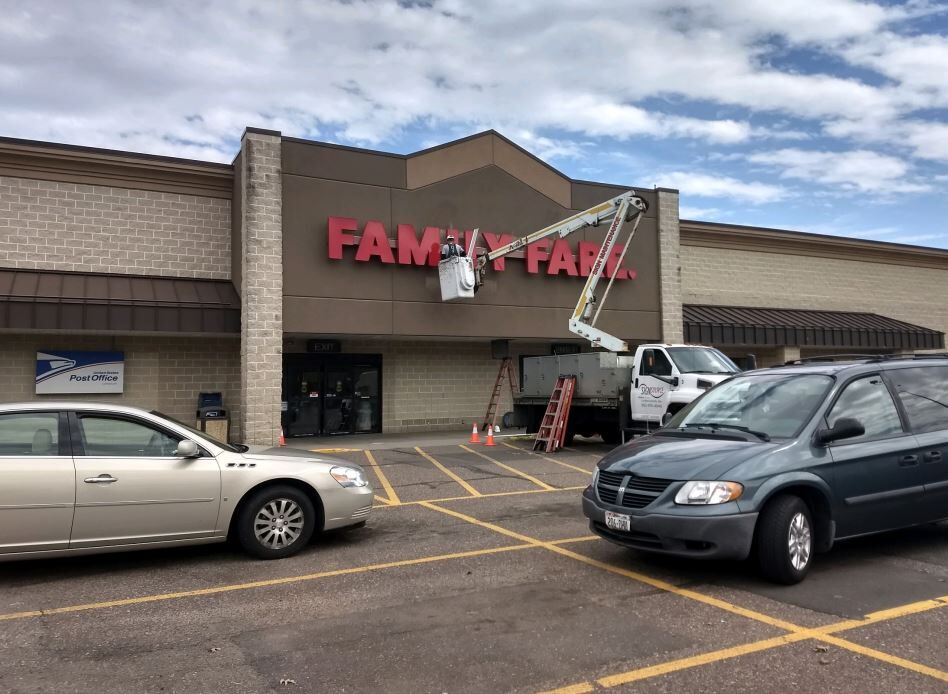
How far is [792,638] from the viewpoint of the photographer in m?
4.32

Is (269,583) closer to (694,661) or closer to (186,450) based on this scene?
(186,450)

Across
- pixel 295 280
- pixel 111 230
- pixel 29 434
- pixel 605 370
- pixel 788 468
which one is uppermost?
pixel 111 230

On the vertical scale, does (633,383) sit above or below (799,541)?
above

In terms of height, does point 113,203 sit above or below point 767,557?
above

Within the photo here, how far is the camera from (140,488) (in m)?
6.02

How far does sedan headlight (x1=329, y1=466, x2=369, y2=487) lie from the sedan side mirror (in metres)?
1.26

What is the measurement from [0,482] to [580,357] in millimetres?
12011

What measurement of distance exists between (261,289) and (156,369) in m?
3.68

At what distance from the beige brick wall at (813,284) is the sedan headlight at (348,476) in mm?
18954

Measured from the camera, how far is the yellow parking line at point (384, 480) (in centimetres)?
981

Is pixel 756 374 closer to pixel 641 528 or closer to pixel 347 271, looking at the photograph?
pixel 641 528

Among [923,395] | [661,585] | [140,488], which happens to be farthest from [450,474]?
[923,395]

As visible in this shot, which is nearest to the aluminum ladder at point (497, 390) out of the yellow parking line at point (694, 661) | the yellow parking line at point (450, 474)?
the yellow parking line at point (450, 474)

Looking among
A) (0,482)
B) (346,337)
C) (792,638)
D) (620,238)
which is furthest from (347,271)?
(792,638)
